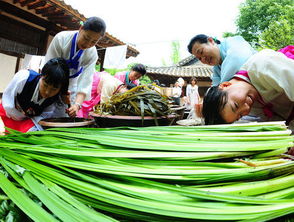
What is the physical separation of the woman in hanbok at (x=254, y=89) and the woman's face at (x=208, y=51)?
0.87m

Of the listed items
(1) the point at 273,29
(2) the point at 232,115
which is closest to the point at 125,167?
(2) the point at 232,115

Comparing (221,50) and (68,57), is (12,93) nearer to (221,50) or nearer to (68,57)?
(68,57)

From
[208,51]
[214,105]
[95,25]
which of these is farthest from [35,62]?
[214,105]

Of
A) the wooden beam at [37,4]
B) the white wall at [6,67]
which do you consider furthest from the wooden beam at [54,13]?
the white wall at [6,67]

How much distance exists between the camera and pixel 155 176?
0.59 m

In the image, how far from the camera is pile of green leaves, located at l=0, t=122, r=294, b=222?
496 millimetres

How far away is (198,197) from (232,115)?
89 cm

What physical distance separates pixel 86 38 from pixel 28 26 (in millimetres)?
4518

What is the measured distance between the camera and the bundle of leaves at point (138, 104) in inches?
55.4

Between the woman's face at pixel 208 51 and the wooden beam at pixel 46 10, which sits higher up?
the wooden beam at pixel 46 10

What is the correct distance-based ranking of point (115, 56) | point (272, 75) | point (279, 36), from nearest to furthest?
1. point (272, 75)
2. point (115, 56)
3. point (279, 36)

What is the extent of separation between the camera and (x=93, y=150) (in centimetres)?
77

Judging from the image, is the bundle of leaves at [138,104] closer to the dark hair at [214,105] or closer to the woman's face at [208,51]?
the dark hair at [214,105]

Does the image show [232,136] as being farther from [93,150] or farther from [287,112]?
[287,112]
